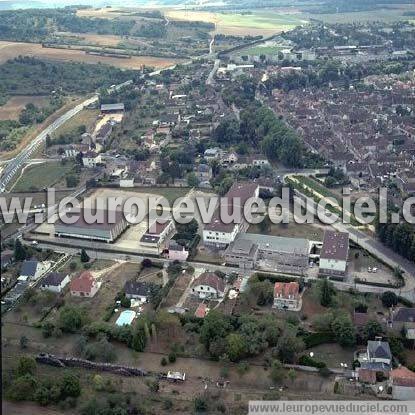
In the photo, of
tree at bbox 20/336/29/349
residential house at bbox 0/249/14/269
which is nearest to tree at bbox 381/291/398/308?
tree at bbox 20/336/29/349

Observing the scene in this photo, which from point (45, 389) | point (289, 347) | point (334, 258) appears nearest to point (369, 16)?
point (334, 258)

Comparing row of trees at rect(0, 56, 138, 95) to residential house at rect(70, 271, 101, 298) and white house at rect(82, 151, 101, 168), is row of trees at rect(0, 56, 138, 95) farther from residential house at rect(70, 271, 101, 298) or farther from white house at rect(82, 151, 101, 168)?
residential house at rect(70, 271, 101, 298)

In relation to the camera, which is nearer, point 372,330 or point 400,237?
→ point 372,330

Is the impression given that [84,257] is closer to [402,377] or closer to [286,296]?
[286,296]

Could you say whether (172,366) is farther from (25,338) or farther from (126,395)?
(25,338)

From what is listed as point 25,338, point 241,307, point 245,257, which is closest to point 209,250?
point 245,257
